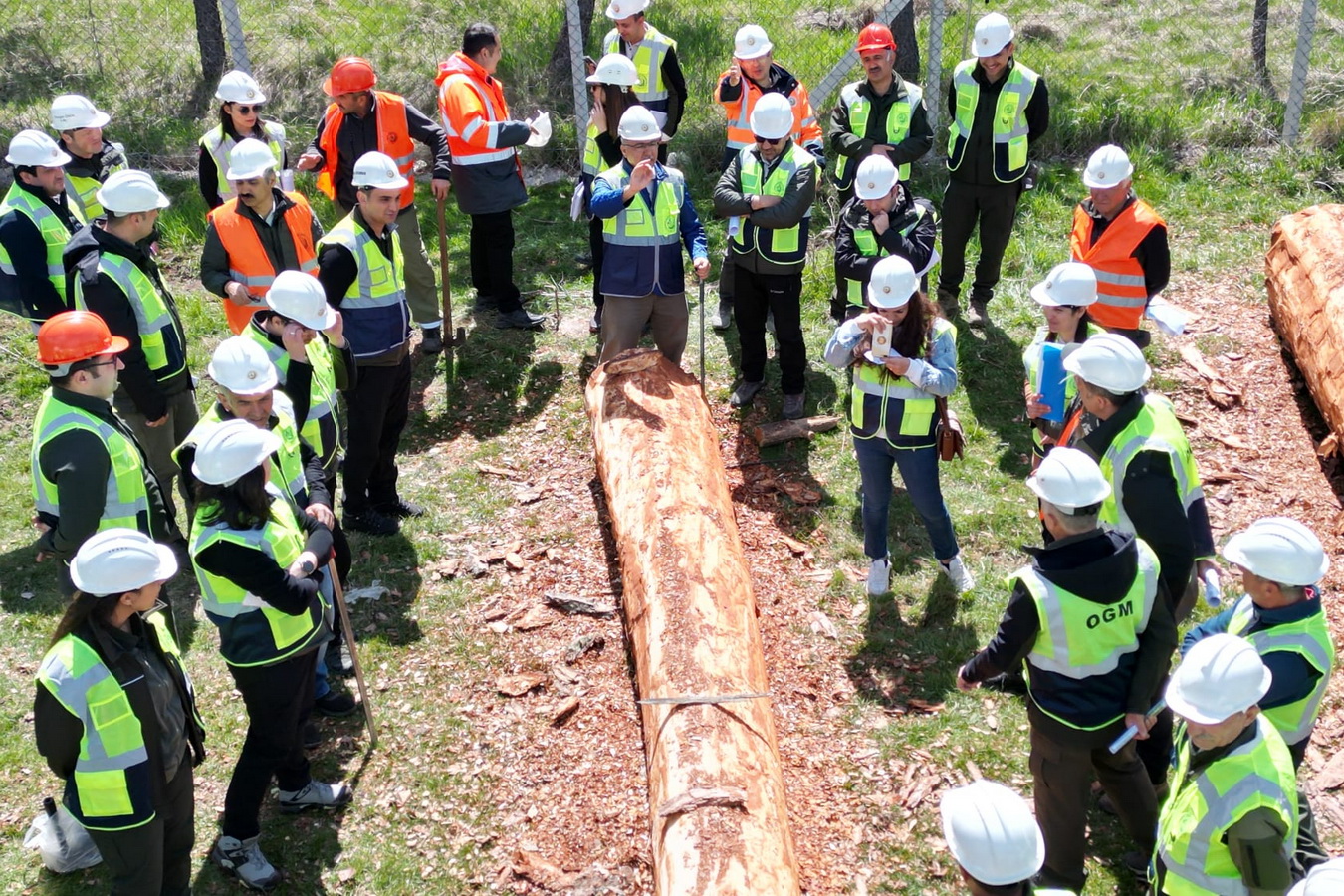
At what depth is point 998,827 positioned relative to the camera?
3.10m

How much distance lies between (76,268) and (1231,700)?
18.7 feet

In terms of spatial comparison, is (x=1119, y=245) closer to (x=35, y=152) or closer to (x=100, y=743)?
(x=100, y=743)

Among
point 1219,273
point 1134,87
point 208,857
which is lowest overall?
point 208,857

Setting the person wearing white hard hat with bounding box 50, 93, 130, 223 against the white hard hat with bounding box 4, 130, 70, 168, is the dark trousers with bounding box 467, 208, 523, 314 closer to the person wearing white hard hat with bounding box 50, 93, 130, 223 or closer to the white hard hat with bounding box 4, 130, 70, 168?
the person wearing white hard hat with bounding box 50, 93, 130, 223

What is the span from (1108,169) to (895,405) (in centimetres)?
186

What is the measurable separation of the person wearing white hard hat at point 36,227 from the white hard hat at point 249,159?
47.7 inches

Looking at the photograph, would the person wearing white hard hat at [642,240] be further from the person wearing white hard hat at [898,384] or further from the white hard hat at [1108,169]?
the white hard hat at [1108,169]

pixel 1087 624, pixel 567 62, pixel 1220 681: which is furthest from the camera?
pixel 567 62

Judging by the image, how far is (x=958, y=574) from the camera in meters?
6.48

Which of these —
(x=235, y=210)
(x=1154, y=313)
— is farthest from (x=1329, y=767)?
(x=235, y=210)

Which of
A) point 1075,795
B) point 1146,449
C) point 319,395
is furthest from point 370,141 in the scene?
point 1075,795

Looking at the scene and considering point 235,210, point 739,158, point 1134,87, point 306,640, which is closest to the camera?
point 306,640

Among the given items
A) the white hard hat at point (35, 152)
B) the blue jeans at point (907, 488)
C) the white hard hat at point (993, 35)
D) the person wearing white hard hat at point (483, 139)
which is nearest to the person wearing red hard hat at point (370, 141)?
the person wearing white hard hat at point (483, 139)

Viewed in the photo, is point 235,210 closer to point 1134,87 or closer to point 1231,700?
point 1231,700
